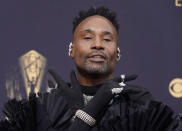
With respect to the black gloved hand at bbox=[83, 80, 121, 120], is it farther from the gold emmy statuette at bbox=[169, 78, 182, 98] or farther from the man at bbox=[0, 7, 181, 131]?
the gold emmy statuette at bbox=[169, 78, 182, 98]

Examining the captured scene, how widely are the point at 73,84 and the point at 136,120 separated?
19.7 inches

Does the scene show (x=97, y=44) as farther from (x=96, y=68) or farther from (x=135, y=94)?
(x=135, y=94)

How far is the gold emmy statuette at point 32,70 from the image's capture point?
10.2 ft

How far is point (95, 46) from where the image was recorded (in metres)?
1.50

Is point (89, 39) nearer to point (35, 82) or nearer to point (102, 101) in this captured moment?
point (102, 101)

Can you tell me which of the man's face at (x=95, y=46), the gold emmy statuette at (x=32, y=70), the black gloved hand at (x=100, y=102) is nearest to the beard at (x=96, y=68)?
the man's face at (x=95, y=46)

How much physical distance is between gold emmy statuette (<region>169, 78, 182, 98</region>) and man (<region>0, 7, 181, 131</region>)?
5.17 feet

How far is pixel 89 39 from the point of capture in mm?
1560

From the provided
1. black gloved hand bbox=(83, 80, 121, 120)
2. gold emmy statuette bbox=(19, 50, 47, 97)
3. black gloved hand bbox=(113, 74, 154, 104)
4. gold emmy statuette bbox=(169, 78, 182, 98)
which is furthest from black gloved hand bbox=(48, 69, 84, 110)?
gold emmy statuette bbox=(169, 78, 182, 98)

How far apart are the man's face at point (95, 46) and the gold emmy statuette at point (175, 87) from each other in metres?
1.65

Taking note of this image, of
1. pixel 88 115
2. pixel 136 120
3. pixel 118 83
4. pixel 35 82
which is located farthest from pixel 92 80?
pixel 35 82

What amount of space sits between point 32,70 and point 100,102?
210 cm

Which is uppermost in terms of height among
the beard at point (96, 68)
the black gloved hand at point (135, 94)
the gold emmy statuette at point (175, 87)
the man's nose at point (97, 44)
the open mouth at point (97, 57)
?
the man's nose at point (97, 44)

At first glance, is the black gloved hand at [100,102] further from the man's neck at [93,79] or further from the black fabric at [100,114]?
the man's neck at [93,79]
